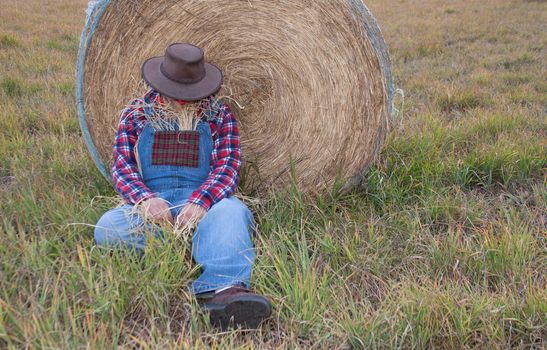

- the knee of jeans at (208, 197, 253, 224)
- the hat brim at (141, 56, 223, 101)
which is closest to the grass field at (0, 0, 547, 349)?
the knee of jeans at (208, 197, 253, 224)

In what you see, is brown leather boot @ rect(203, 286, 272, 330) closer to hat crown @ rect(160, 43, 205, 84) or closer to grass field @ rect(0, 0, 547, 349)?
grass field @ rect(0, 0, 547, 349)

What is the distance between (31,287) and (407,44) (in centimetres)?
673

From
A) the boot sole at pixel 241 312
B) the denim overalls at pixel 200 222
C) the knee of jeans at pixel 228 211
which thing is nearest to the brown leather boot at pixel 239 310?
the boot sole at pixel 241 312

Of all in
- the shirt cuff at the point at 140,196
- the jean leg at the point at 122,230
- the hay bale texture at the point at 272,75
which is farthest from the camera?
the hay bale texture at the point at 272,75

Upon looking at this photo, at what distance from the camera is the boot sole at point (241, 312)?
7.05 ft

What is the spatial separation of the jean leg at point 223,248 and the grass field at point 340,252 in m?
0.06

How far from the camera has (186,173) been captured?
292 cm

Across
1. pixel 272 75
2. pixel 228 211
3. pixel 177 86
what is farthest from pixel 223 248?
pixel 272 75

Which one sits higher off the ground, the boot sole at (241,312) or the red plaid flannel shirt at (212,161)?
the red plaid flannel shirt at (212,161)

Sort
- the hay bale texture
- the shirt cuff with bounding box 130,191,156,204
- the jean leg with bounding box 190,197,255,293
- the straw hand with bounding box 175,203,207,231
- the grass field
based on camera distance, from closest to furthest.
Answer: the grass field → the jean leg with bounding box 190,197,255,293 → the straw hand with bounding box 175,203,207,231 → the shirt cuff with bounding box 130,191,156,204 → the hay bale texture

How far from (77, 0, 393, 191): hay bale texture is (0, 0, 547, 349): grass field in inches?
10.3

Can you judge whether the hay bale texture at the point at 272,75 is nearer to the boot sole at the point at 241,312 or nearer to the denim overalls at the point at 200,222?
the denim overalls at the point at 200,222

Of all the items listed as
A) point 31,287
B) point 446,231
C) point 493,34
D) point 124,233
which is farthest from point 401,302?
point 493,34

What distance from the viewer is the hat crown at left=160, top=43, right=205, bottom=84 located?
9.21 ft
